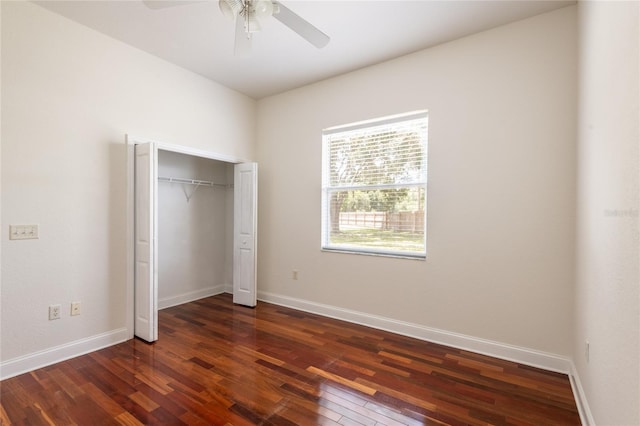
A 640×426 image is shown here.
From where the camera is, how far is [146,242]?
3.01 metres

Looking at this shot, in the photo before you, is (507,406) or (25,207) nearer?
(507,406)

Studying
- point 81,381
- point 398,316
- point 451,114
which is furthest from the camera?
point 398,316

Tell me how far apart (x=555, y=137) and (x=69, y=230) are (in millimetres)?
4303

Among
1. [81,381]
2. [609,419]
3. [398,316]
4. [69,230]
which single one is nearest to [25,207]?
[69,230]

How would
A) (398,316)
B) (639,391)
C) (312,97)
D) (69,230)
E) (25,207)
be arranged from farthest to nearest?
(312,97) → (398,316) → (69,230) → (25,207) → (639,391)

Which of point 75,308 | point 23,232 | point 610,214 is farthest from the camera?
point 75,308

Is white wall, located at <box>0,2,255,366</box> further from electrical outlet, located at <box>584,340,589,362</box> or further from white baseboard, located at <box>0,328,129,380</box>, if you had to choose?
electrical outlet, located at <box>584,340,589,362</box>

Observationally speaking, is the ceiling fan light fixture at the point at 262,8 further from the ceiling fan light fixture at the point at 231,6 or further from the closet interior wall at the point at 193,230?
the closet interior wall at the point at 193,230

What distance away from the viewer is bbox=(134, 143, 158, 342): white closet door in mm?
2975

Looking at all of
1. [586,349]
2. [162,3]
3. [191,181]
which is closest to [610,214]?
[586,349]

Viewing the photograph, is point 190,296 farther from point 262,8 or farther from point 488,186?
point 488,186

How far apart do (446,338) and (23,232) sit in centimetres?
387

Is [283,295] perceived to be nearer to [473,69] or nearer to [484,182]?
[484,182]

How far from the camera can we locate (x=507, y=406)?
203cm
